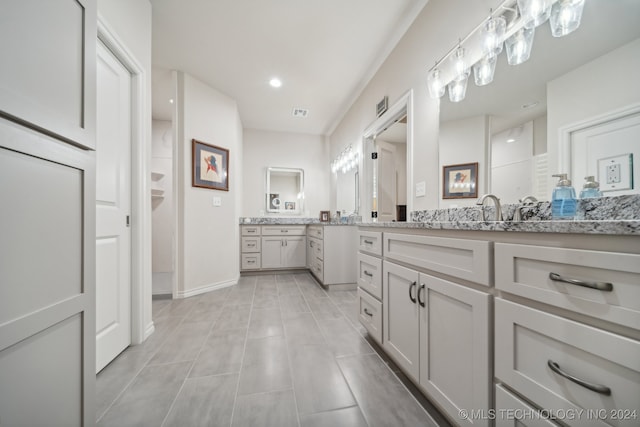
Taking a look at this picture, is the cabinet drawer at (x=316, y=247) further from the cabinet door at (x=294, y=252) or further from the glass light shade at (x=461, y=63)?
the glass light shade at (x=461, y=63)

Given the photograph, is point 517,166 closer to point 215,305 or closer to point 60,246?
point 60,246

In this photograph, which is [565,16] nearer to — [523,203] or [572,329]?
[523,203]

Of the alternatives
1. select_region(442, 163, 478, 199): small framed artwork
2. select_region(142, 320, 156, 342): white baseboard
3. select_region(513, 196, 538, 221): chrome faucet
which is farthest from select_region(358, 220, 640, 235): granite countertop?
select_region(142, 320, 156, 342): white baseboard

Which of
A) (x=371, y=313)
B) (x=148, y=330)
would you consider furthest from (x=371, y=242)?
(x=148, y=330)

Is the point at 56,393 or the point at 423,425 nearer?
the point at 56,393

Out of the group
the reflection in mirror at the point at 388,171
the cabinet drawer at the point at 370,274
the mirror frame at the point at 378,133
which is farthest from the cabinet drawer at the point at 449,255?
the reflection in mirror at the point at 388,171

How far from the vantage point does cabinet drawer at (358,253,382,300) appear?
1.42 m

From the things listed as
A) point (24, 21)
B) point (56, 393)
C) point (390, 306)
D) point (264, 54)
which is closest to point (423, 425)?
point (390, 306)

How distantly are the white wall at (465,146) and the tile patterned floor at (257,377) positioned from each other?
3.80 feet

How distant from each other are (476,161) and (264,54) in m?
2.26

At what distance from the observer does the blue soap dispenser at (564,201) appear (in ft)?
2.73

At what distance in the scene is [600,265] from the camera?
0.48 m

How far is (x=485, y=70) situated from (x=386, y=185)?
157 cm

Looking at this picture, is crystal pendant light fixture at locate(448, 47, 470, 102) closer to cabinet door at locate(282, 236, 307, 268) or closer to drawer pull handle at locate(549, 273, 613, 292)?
drawer pull handle at locate(549, 273, 613, 292)
